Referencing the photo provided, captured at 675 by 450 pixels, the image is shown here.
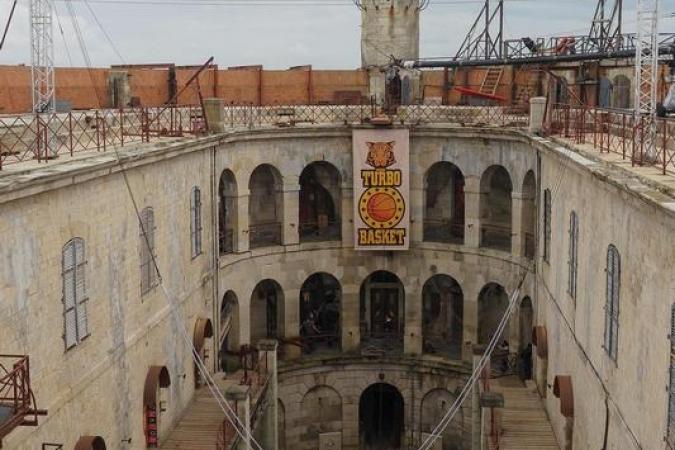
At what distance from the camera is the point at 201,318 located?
29.7 metres

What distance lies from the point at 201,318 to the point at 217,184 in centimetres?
485

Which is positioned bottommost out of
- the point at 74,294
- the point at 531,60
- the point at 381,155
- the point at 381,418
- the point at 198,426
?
the point at 381,418

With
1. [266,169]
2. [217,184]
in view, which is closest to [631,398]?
[217,184]

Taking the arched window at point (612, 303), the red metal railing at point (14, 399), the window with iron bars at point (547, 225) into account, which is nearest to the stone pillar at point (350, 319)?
the window with iron bars at point (547, 225)

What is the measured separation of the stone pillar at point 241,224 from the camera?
3419 centimetres

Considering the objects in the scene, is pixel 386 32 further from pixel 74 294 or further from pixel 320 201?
pixel 74 294

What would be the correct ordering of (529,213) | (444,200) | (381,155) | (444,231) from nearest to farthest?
(529,213), (381,155), (444,231), (444,200)

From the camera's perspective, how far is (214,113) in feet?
106

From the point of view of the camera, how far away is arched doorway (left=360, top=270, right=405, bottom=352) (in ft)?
131

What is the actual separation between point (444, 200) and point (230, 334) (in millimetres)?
11359

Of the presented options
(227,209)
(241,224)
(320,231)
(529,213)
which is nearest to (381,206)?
(320,231)

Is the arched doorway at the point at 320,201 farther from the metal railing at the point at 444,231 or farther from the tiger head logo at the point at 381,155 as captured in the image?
the metal railing at the point at 444,231

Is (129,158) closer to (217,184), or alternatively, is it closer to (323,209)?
(217,184)

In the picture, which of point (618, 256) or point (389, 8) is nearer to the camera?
point (618, 256)
